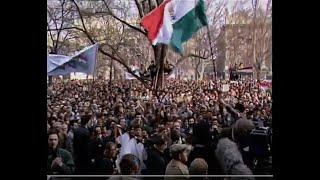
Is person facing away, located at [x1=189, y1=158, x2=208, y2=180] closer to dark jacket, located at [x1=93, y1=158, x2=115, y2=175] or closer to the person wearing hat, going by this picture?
the person wearing hat

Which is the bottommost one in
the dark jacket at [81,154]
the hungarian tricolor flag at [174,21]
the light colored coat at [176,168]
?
the light colored coat at [176,168]

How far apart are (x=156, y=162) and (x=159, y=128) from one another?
1.27 feet

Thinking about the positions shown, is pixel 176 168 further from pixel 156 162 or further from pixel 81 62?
pixel 81 62

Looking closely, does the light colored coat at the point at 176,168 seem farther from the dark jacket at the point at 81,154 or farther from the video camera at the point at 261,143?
the dark jacket at the point at 81,154

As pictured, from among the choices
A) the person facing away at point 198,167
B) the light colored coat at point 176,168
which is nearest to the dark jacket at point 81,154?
the light colored coat at point 176,168

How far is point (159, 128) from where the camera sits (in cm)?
701

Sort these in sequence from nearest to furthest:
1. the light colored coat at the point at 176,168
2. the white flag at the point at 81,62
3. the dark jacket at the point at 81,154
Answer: the light colored coat at the point at 176,168
the dark jacket at the point at 81,154
the white flag at the point at 81,62

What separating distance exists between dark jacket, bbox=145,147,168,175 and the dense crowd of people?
0.04 ft

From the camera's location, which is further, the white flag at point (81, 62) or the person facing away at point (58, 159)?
the white flag at point (81, 62)

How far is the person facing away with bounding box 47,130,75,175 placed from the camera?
693cm

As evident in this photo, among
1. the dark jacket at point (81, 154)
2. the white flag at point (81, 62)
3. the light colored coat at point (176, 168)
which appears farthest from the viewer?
the white flag at point (81, 62)

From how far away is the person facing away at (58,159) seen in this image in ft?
22.7

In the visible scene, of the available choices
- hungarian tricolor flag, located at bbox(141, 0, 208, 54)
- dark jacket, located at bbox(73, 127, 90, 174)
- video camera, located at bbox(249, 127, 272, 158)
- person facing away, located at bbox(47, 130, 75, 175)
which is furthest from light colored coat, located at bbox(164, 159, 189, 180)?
hungarian tricolor flag, located at bbox(141, 0, 208, 54)
